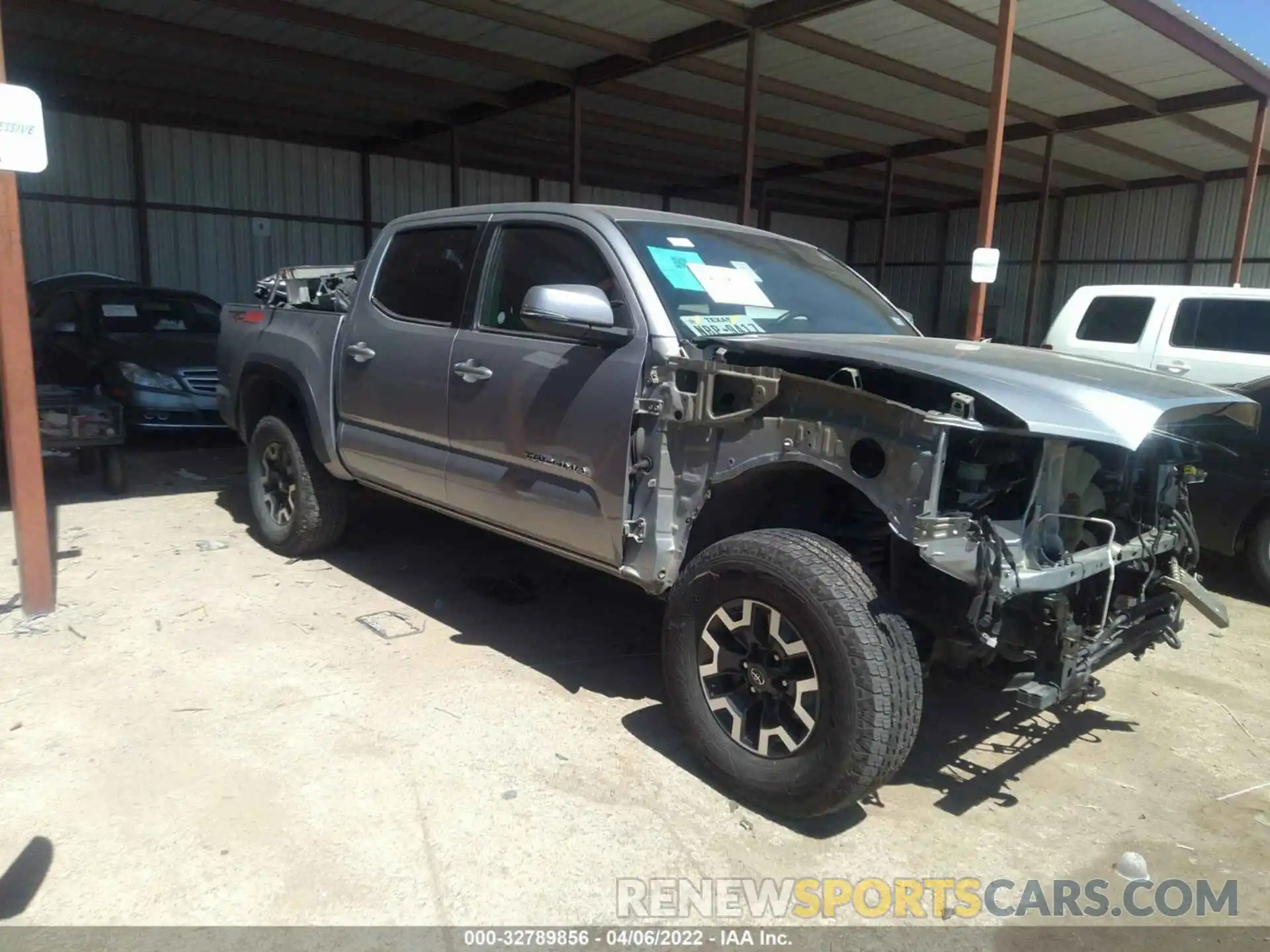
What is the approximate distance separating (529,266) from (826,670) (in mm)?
2242

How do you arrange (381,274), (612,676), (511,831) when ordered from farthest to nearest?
(381,274), (612,676), (511,831)

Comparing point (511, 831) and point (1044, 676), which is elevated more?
point (1044, 676)

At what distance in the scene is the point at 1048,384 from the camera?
272 cm

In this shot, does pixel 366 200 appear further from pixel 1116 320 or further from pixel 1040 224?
pixel 1116 320

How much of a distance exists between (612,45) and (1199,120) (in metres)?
9.35

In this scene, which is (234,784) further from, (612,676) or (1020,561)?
(1020,561)

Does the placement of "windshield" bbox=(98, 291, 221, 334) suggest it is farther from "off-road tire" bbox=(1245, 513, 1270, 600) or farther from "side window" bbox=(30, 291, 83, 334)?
"off-road tire" bbox=(1245, 513, 1270, 600)

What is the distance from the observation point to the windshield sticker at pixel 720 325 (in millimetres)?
3336

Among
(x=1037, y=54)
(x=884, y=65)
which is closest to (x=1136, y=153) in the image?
(x=1037, y=54)

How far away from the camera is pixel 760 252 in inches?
160

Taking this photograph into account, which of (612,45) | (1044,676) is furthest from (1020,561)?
(612,45)

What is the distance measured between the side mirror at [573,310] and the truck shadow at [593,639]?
1566 millimetres

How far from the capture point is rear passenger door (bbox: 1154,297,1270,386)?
736cm

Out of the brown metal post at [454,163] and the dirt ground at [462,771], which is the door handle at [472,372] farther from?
the brown metal post at [454,163]
